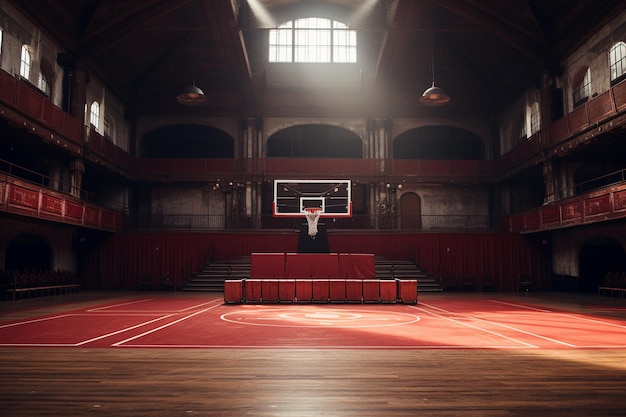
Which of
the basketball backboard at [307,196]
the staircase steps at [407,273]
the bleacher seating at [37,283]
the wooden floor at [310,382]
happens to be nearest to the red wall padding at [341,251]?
the staircase steps at [407,273]

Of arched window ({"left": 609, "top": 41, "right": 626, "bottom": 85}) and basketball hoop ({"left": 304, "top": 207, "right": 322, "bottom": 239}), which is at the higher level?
arched window ({"left": 609, "top": 41, "right": 626, "bottom": 85})

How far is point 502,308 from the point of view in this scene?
12.9m

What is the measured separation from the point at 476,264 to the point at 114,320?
16.4m

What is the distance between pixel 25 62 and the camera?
55.1 ft

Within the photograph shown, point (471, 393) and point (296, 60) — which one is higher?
point (296, 60)

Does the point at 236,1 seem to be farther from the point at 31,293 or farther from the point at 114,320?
the point at 114,320

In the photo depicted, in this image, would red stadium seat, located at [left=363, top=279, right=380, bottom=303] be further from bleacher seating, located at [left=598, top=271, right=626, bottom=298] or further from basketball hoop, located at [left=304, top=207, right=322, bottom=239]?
bleacher seating, located at [left=598, top=271, right=626, bottom=298]

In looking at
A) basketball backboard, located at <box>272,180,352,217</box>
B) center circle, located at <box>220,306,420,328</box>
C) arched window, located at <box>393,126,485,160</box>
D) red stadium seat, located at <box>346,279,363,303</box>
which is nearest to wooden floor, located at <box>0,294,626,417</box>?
center circle, located at <box>220,306,420,328</box>

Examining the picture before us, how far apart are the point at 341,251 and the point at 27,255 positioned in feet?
44.1

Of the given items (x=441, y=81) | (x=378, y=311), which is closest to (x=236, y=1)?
(x=441, y=81)

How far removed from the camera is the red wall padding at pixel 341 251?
70.6ft

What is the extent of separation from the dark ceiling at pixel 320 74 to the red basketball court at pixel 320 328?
11726 mm

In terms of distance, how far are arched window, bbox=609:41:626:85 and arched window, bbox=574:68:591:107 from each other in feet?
4.79

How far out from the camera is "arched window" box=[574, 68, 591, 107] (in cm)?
1847
